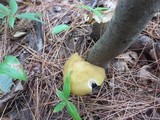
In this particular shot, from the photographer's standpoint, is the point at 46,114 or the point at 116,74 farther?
the point at 116,74

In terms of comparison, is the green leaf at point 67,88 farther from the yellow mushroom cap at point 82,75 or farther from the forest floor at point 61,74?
the forest floor at point 61,74

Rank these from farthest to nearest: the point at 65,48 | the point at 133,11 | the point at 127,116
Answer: the point at 65,48 < the point at 127,116 < the point at 133,11

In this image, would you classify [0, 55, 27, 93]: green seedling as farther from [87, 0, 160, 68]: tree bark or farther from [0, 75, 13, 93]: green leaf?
[87, 0, 160, 68]: tree bark

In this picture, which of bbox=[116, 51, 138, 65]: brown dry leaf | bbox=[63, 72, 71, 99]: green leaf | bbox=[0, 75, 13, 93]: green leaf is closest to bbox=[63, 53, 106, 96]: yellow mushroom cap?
bbox=[63, 72, 71, 99]: green leaf

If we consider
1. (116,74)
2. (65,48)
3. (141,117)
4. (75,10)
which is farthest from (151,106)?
(75,10)

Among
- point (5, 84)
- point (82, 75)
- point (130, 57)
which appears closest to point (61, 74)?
point (82, 75)

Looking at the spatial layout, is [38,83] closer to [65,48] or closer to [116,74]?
[65,48]

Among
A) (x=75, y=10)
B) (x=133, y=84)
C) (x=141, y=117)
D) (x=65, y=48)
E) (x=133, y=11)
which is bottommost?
(x=141, y=117)
